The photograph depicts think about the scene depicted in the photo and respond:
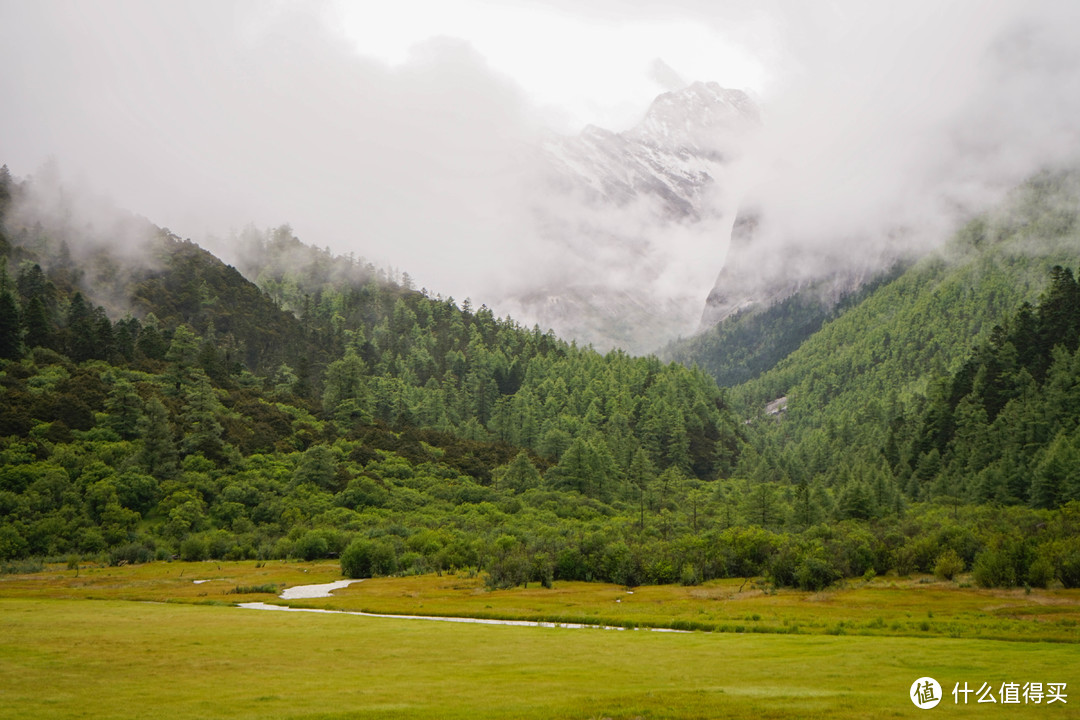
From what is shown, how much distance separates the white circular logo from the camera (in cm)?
3099

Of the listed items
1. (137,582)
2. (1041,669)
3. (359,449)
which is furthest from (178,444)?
(1041,669)

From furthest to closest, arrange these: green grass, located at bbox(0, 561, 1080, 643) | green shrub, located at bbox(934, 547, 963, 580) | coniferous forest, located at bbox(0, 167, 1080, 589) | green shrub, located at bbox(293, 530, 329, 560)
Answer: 1. green shrub, located at bbox(293, 530, 329, 560)
2. coniferous forest, located at bbox(0, 167, 1080, 589)
3. green shrub, located at bbox(934, 547, 963, 580)
4. green grass, located at bbox(0, 561, 1080, 643)

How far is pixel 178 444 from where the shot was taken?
477 ft

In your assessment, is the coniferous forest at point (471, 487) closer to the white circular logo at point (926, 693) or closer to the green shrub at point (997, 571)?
the green shrub at point (997, 571)

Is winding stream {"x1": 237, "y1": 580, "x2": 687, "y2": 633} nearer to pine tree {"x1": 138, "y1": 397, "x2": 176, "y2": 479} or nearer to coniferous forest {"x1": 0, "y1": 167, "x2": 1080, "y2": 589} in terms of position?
coniferous forest {"x1": 0, "y1": 167, "x2": 1080, "y2": 589}

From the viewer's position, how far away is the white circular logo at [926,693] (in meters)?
31.0

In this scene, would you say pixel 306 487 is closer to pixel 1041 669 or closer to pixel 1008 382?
pixel 1041 669

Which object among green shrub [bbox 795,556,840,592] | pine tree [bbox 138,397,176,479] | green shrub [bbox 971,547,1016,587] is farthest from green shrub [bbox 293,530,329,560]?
green shrub [bbox 971,547,1016,587]

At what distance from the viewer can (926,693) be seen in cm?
3216

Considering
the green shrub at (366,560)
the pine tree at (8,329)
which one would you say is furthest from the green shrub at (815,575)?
the pine tree at (8,329)

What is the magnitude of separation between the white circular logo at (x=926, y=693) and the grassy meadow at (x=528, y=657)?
1.47 feet

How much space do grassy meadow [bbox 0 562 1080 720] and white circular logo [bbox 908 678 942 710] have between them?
1.47ft

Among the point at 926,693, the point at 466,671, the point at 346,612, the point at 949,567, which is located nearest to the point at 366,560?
the point at 346,612

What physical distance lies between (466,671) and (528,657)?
206 inches
